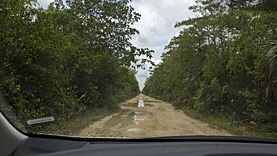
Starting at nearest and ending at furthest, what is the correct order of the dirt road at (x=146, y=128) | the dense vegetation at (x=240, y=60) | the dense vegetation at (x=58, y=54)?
1. the dense vegetation at (x=58, y=54)
2. the dirt road at (x=146, y=128)
3. the dense vegetation at (x=240, y=60)

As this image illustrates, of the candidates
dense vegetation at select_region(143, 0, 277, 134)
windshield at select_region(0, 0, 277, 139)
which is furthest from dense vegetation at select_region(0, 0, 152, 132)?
dense vegetation at select_region(143, 0, 277, 134)

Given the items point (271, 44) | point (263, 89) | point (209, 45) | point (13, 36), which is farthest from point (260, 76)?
point (13, 36)

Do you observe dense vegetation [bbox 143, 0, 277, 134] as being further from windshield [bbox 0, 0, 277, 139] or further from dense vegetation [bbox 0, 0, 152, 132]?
dense vegetation [bbox 0, 0, 152, 132]

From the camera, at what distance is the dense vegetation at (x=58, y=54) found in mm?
5168

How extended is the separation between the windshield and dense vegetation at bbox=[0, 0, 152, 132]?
0.03m

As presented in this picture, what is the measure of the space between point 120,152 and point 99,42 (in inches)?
436

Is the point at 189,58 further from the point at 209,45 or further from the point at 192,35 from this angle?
the point at 209,45

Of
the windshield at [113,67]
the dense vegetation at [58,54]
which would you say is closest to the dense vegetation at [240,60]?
the windshield at [113,67]

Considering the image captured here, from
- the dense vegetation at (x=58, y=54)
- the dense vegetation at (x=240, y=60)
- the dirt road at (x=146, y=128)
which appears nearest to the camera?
the dense vegetation at (x=58, y=54)

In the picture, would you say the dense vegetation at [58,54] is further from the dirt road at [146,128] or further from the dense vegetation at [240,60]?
the dense vegetation at [240,60]

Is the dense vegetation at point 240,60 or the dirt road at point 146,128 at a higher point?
the dense vegetation at point 240,60

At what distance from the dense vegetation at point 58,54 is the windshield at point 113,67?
0.03 m

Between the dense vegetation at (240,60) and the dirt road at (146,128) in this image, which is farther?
the dense vegetation at (240,60)

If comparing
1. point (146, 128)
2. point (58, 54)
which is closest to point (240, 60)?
point (146, 128)
